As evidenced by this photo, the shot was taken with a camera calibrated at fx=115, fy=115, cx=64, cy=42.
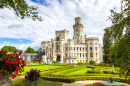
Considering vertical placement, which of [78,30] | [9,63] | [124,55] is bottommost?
[9,63]

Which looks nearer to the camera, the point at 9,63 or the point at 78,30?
the point at 9,63

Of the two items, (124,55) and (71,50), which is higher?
(71,50)

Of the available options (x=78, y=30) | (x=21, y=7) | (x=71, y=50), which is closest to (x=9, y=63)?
(x=21, y=7)

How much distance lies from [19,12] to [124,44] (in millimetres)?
7236

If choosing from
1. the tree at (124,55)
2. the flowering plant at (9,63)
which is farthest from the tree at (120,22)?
the flowering plant at (9,63)

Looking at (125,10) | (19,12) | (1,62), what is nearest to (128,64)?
(125,10)

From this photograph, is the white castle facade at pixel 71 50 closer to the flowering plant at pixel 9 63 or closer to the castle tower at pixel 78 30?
the castle tower at pixel 78 30

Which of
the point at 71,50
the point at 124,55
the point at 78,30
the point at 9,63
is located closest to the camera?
the point at 9,63

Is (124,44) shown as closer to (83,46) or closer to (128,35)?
(128,35)

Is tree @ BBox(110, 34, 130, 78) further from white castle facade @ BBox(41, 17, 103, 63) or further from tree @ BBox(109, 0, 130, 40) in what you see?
white castle facade @ BBox(41, 17, 103, 63)

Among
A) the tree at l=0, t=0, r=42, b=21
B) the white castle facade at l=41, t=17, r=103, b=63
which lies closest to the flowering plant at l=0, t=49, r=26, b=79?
the tree at l=0, t=0, r=42, b=21

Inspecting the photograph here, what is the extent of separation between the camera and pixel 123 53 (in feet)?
18.7

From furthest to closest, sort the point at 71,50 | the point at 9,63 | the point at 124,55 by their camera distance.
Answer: the point at 71,50 → the point at 124,55 → the point at 9,63

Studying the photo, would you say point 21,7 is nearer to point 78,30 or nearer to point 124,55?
point 124,55
